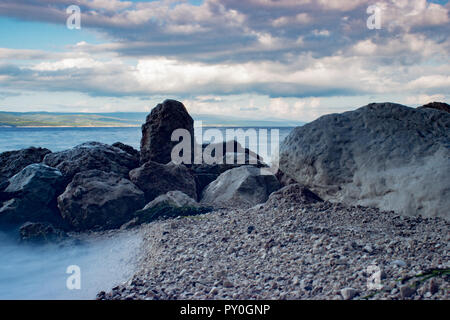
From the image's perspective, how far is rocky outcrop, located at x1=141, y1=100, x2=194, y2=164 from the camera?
9320 millimetres

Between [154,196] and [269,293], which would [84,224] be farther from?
[269,293]

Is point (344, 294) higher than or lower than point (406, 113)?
lower

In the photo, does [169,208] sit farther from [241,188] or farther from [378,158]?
[378,158]

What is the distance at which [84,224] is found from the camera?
7164 millimetres

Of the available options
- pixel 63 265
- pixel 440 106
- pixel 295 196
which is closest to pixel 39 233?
pixel 63 265

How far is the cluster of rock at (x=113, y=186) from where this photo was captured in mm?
7133

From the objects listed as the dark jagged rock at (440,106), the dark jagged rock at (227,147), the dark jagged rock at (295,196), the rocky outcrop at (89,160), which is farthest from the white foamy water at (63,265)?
the dark jagged rock at (440,106)

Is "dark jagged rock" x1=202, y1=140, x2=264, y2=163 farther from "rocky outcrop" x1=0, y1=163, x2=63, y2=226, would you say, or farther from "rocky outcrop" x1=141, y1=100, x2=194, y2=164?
"rocky outcrop" x1=0, y1=163, x2=63, y2=226

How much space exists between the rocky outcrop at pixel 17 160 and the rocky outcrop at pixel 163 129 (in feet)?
7.62

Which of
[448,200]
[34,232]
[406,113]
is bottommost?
[34,232]

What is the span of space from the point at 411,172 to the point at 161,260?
360 centimetres

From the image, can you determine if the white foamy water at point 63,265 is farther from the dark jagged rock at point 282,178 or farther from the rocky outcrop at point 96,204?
the dark jagged rock at point 282,178

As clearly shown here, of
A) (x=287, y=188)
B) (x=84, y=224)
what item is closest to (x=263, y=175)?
(x=287, y=188)

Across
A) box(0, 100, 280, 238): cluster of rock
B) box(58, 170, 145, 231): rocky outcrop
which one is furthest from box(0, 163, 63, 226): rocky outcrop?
box(58, 170, 145, 231): rocky outcrop
